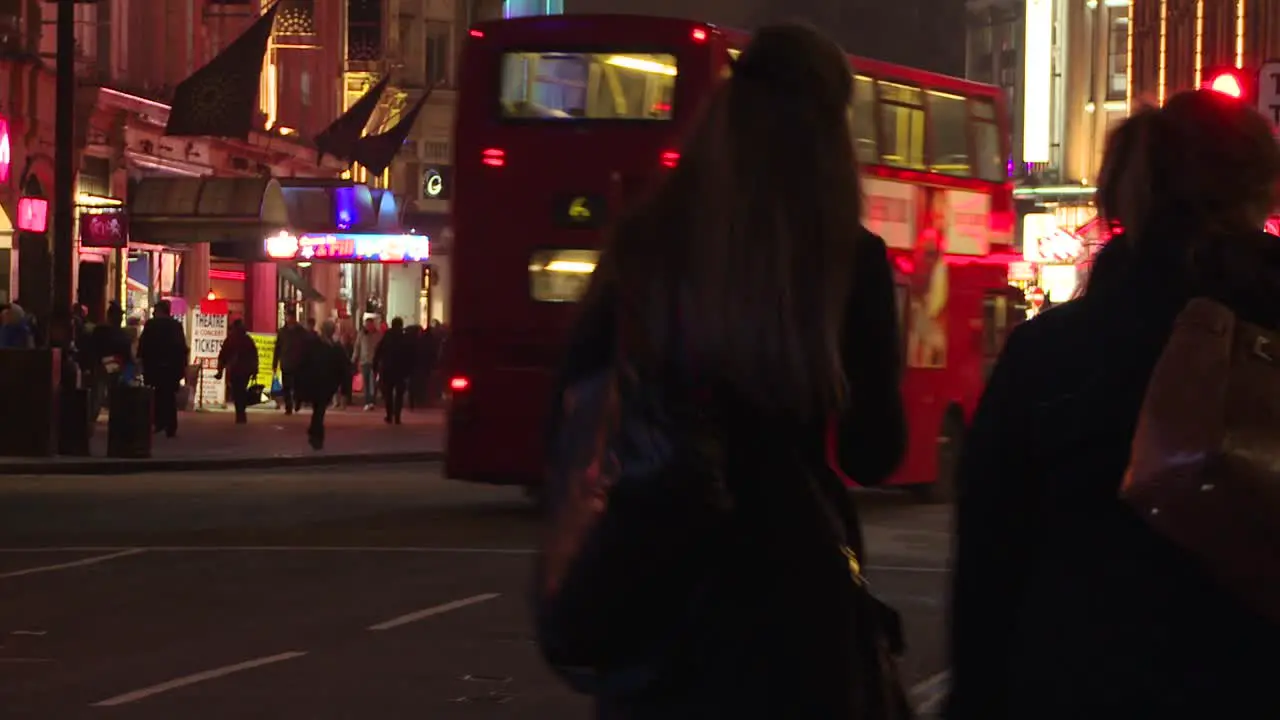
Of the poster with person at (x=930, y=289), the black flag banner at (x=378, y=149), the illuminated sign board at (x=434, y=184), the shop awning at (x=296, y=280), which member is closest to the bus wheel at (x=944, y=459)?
the poster with person at (x=930, y=289)

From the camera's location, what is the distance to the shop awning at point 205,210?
128 feet

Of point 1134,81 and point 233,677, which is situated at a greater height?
point 1134,81

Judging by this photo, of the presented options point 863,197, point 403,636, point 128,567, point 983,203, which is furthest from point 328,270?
point 863,197

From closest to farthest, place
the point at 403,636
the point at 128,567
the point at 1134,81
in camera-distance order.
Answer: the point at 403,636 → the point at 128,567 → the point at 1134,81

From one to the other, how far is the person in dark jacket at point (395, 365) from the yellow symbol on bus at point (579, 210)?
67.3 ft

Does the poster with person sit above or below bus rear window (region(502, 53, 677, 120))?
below

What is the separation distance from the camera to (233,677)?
10469mm

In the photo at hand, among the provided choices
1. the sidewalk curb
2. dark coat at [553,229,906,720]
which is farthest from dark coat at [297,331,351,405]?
dark coat at [553,229,906,720]

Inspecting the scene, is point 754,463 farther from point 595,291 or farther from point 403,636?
point 403,636

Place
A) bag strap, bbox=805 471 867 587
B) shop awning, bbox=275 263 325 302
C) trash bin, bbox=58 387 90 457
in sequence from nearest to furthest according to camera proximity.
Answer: bag strap, bbox=805 471 867 587
trash bin, bbox=58 387 90 457
shop awning, bbox=275 263 325 302

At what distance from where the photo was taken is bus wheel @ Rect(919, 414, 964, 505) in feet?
74.2

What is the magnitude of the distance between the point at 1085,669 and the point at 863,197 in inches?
28.4

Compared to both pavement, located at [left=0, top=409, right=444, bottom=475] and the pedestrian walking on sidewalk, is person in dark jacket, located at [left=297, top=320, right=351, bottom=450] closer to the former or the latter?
pavement, located at [left=0, top=409, right=444, bottom=475]

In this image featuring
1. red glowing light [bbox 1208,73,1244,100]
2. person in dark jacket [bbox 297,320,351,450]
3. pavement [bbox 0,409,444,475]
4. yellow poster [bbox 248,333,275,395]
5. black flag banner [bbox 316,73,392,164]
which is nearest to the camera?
red glowing light [bbox 1208,73,1244,100]
